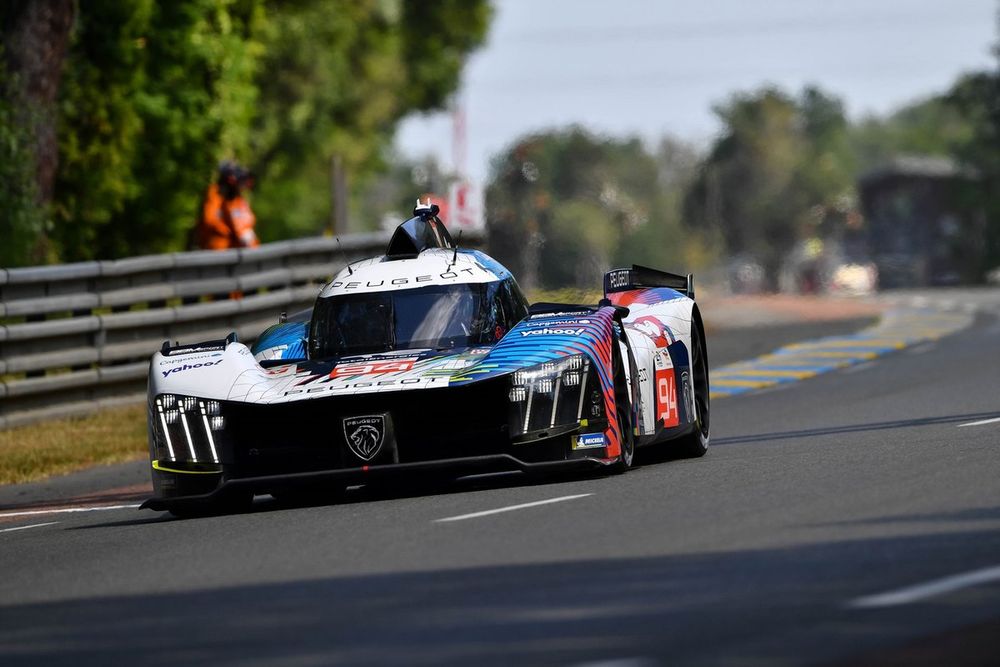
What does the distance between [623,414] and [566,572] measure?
3.84 metres

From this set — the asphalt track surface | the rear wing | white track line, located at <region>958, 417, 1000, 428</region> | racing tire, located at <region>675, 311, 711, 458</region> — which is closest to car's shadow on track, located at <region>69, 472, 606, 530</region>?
the asphalt track surface

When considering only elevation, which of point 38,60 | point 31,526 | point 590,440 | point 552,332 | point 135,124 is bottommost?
point 31,526

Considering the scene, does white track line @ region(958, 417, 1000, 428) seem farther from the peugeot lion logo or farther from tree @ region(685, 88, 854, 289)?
tree @ region(685, 88, 854, 289)

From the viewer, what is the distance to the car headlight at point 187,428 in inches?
415

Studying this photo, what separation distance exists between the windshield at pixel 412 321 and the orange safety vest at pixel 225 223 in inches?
406

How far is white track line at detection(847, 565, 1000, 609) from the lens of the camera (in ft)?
20.4

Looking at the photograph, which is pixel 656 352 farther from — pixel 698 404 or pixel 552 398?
pixel 552 398

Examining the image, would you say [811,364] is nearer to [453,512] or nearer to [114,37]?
[114,37]

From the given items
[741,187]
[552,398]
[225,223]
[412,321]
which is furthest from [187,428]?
[741,187]

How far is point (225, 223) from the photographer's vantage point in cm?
2203

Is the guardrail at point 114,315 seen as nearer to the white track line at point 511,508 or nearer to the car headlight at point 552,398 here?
the car headlight at point 552,398

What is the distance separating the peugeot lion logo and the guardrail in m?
7.34

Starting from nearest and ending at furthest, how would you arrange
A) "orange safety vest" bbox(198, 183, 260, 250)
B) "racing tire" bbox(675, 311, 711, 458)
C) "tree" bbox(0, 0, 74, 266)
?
"racing tire" bbox(675, 311, 711, 458) < "tree" bbox(0, 0, 74, 266) < "orange safety vest" bbox(198, 183, 260, 250)

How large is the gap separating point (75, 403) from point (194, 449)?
24.6 ft
